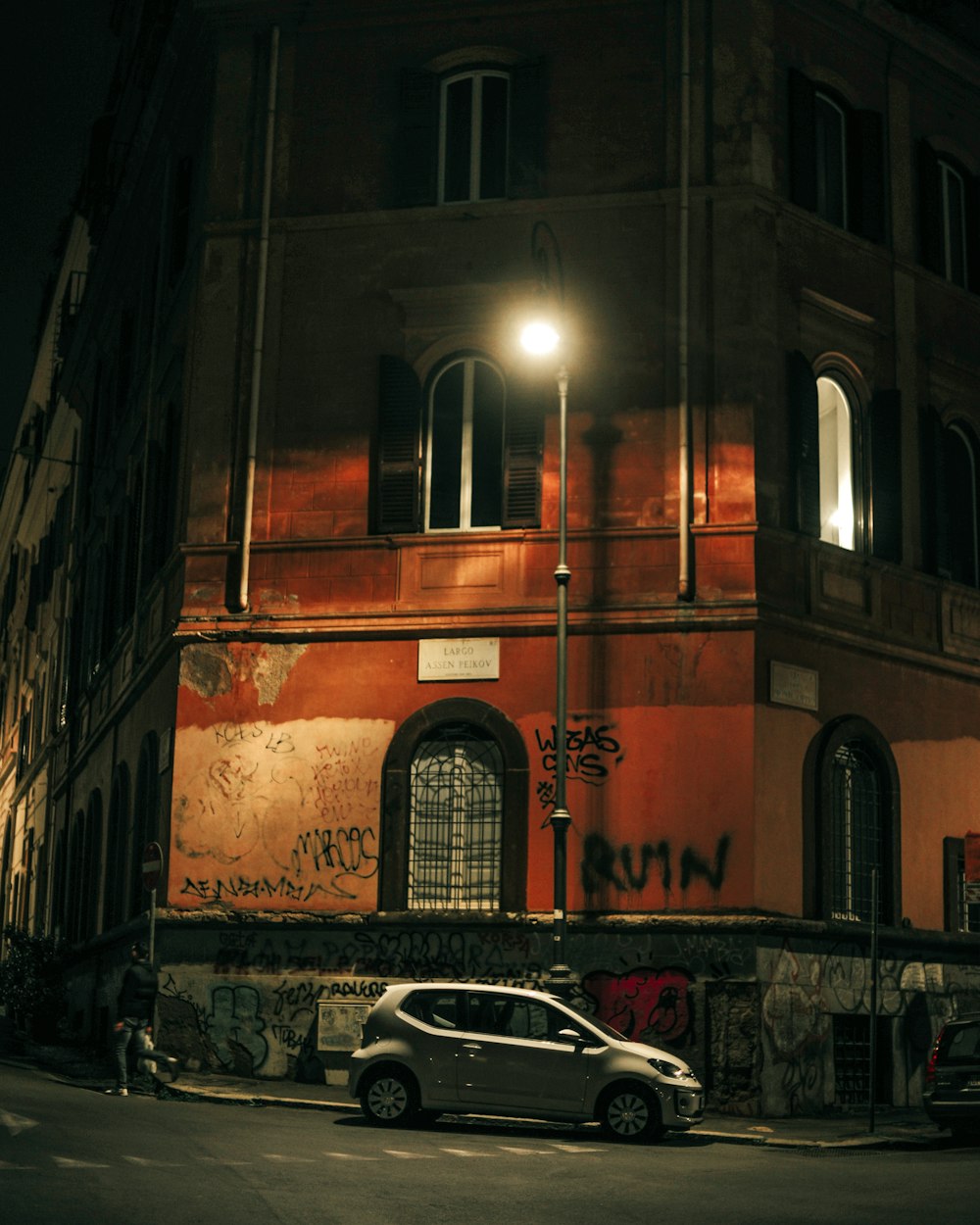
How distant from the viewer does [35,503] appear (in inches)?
1988

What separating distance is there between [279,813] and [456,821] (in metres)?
2.18

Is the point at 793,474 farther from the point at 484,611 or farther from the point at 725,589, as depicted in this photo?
the point at 484,611

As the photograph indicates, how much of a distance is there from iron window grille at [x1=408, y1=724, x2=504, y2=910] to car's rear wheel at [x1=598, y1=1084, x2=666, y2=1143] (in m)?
5.28

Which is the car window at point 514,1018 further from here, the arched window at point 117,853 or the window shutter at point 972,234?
the window shutter at point 972,234

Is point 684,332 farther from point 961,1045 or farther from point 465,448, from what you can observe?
point 961,1045

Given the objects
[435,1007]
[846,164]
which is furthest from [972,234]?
[435,1007]

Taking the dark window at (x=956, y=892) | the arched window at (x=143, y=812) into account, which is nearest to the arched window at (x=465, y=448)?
the arched window at (x=143, y=812)

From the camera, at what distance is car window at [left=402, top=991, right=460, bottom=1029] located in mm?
18359

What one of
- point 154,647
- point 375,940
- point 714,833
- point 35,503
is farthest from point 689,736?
point 35,503

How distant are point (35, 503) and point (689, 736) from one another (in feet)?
104

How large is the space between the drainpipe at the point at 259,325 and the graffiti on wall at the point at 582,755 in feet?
14.1

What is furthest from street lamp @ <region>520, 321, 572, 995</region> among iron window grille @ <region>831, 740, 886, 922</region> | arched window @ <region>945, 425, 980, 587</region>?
arched window @ <region>945, 425, 980, 587</region>

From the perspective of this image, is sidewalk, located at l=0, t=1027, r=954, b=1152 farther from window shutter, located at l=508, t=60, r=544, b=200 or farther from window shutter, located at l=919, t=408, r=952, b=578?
window shutter, located at l=508, t=60, r=544, b=200

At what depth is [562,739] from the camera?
21469 millimetres
